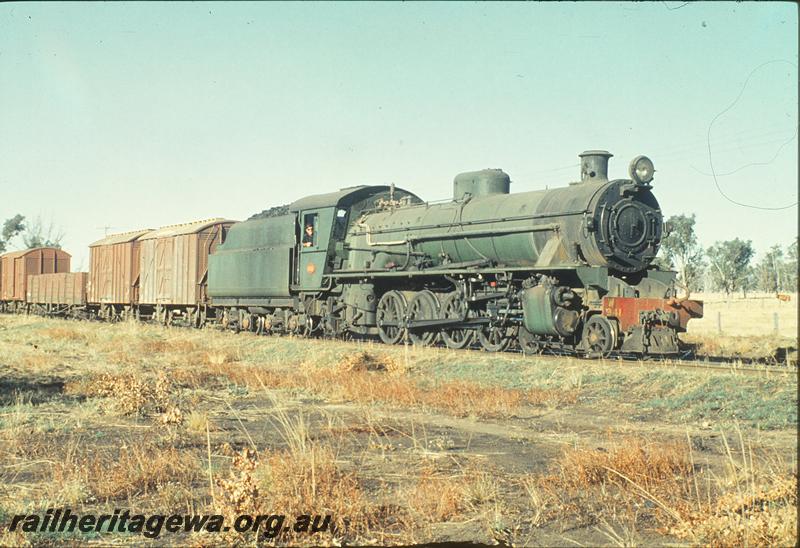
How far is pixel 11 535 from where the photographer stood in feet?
15.4

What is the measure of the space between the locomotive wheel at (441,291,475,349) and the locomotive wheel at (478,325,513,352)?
402 millimetres

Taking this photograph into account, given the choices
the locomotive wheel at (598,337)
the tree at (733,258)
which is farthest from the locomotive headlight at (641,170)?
the tree at (733,258)

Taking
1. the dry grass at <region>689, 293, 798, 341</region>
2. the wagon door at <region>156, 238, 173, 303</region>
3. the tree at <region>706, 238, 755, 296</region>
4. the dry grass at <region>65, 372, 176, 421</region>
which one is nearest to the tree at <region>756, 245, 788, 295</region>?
the tree at <region>706, 238, 755, 296</region>

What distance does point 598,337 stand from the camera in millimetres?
14469

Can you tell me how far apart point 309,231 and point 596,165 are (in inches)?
353

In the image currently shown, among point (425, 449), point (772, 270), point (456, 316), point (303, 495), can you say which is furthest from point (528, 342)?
point (772, 270)

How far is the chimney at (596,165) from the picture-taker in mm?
15680

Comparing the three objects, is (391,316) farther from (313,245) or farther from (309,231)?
(309,231)

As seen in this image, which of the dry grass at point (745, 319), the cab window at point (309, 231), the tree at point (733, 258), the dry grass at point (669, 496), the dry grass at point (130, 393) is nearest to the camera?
the dry grass at point (669, 496)

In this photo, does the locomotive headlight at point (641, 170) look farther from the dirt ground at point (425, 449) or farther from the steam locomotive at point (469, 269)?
the dirt ground at point (425, 449)

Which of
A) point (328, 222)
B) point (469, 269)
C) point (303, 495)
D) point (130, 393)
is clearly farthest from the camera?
point (328, 222)

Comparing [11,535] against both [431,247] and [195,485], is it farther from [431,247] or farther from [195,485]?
[431,247]

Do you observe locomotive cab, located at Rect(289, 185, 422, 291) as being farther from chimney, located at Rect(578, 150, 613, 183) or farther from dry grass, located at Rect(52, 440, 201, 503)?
dry grass, located at Rect(52, 440, 201, 503)

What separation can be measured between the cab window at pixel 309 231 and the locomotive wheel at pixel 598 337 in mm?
9116
